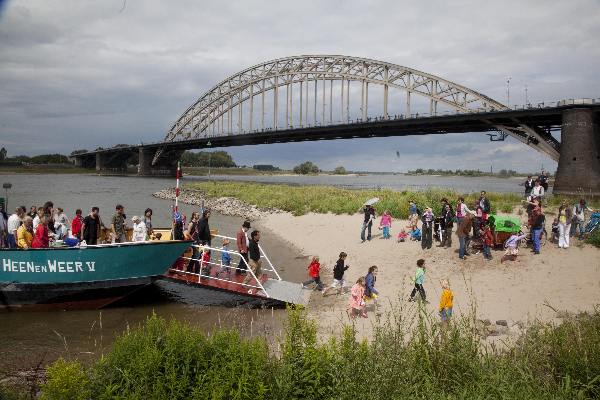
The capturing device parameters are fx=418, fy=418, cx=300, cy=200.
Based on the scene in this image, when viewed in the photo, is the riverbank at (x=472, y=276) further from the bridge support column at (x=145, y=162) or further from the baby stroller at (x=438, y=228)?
the bridge support column at (x=145, y=162)

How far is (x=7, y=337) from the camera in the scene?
29.9ft

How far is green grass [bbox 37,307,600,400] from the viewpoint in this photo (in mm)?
4613

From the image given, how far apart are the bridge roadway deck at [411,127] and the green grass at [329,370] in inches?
1265

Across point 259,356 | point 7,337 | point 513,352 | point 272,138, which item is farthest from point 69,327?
point 272,138

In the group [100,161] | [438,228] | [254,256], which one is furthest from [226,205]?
[100,161]

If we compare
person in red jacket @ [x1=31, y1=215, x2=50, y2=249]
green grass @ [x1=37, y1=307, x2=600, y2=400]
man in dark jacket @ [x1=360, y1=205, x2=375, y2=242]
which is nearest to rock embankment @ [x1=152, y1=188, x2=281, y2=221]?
man in dark jacket @ [x1=360, y1=205, x2=375, y2=242]

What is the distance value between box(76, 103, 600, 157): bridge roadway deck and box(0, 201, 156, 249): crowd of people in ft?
107

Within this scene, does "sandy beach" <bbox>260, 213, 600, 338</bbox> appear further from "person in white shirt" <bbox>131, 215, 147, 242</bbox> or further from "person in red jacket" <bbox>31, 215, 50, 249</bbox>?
"person in red jacket" <bbox>31, 215, 50, 249</bbox>

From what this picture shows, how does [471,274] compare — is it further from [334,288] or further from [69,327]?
[69,327]

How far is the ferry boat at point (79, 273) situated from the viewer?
10.6 metres

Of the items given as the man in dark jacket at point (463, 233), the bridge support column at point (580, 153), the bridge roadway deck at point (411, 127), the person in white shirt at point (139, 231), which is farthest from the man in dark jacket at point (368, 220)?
the bridge roadway deck at point (411, 127)

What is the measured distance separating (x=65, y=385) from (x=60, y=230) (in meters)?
10.2

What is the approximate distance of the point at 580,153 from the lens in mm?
30625

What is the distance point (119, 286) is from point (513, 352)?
9.31 metres
